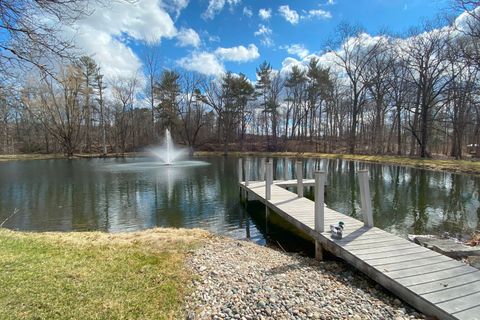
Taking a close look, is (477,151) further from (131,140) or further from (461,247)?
(131,140)

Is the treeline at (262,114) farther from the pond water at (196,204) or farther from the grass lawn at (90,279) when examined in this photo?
the grass lawn at (90,279)

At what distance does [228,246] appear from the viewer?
5656 mm

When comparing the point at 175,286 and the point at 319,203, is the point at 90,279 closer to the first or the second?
the point at 175,286

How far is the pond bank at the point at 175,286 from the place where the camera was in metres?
2.84

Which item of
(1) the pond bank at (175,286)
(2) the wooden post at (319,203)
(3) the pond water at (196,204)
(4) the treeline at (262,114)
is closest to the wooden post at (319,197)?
(2) the wooden post at (319,203)

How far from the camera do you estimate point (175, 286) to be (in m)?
3.36

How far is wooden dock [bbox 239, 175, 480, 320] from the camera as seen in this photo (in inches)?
112

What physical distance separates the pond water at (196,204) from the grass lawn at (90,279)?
3.04m

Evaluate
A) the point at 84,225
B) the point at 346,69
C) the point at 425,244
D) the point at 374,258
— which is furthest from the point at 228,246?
the point at 346,69

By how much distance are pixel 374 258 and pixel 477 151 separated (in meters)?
29.2

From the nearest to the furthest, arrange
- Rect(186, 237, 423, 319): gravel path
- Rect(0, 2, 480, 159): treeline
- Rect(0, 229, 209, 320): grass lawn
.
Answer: Rect(0, 229, 209, 320): grass lawn, Rect(186, 237, 423, 319): gravel path, Rect(0, 2, 480, 159): treeline

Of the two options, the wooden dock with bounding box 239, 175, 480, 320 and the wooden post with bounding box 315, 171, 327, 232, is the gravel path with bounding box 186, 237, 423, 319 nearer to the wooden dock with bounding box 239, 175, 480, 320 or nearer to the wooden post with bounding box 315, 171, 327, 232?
the wooden dock with bounding box 239, 175, 480, 320

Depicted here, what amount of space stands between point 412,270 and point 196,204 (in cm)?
792

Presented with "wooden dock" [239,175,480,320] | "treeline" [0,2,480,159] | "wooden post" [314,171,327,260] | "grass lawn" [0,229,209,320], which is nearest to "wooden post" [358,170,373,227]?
"wooden dock" [239,175,480,320]
